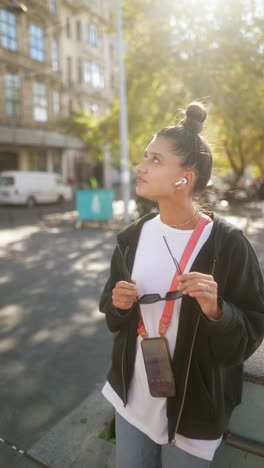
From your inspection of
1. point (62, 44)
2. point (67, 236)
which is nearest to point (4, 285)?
point (67, 236)

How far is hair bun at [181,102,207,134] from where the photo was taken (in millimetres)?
1579

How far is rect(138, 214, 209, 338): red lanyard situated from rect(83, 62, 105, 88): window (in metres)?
37.4

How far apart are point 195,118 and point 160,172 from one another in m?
0.27

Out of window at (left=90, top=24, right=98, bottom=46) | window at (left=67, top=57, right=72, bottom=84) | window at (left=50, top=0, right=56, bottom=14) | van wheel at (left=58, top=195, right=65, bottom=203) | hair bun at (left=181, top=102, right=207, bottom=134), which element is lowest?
van wheel at (left=58, top=195, right=65, bottom=203)

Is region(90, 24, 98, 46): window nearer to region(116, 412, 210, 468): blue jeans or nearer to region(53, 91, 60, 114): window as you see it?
region(53, 91, 60, 114): window

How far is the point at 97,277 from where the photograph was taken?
719cm

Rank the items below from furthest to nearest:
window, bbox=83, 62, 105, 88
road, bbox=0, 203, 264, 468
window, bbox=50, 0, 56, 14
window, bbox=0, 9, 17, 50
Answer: window, bbox=83, 62, 105, 88
window, bbox=50, 0, 56, 14
window, bbox=0, 9, 17, 50
road, bbox=0, 203, 264, 468

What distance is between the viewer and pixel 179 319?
1.46 meters

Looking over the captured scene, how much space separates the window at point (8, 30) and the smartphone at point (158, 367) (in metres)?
27.1

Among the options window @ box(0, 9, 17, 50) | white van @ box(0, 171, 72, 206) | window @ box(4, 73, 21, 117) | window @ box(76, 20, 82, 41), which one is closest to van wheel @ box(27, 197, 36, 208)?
white van @ box(0, 171, 72, 206)

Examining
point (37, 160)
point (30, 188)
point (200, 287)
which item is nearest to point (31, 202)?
point (30, 188)

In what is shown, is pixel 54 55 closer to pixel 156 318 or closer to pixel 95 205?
pixel 95 205

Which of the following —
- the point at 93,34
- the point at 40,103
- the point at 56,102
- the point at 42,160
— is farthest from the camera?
the point at 93,34

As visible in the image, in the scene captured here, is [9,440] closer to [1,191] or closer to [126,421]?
[126,421]
